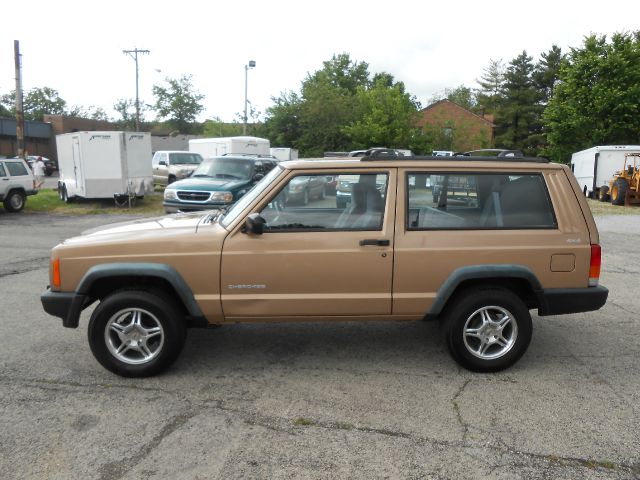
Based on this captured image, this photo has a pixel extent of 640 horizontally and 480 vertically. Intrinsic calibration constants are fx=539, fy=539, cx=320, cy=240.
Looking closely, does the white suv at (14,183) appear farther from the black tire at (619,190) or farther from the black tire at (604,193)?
the black tire at (604,193)

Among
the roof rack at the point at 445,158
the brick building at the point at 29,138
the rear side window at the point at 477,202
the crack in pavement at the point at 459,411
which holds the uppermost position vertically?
the brick building at the point at 29,138

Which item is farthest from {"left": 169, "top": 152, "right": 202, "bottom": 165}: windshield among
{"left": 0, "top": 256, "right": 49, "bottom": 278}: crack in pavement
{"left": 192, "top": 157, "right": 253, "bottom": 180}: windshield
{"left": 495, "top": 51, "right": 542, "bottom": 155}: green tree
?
{"left": 495, "top": 51, "right": 542, "bottom": 155}: green tree

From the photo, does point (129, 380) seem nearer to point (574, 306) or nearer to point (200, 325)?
point (200, 325)

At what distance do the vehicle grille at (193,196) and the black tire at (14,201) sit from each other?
7698 mm

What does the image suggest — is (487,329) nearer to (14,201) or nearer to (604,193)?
(14,201)

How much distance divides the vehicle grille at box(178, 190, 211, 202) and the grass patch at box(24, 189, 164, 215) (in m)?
4.43

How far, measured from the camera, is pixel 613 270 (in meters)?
8.78

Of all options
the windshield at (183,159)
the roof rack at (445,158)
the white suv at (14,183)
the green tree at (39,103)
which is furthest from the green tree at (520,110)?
the green tree at (39,103)

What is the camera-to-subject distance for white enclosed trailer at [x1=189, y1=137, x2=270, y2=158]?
87.5ft

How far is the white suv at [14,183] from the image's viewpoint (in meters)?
17.2

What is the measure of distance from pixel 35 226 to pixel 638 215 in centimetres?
1936

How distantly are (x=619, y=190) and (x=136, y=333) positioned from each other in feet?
74.9

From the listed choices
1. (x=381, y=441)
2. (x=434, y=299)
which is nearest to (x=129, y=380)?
(x=381, y=441)

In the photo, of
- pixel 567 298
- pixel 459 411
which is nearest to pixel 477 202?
pixel 567 298
